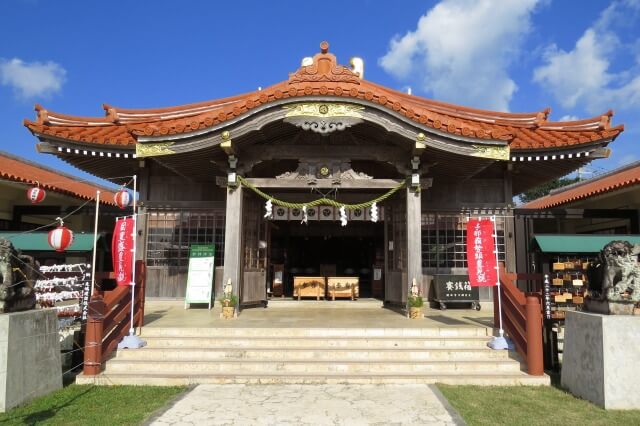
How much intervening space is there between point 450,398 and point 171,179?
9.28m

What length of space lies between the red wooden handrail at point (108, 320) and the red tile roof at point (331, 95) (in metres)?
3.51

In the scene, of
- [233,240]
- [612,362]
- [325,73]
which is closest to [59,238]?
[233,240]

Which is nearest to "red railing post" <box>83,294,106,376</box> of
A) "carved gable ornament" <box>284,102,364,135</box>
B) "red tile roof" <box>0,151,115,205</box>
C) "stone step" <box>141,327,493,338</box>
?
"stone step" <box>141,327,493,338</box>

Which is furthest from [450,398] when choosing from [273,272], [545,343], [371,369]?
[273,272]

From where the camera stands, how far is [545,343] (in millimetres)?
7082

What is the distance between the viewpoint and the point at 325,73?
31.1 ft

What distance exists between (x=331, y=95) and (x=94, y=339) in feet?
20.3

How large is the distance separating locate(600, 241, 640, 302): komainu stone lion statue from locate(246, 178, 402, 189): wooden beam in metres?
4.85

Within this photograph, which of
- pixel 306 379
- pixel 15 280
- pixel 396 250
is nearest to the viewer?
pixel 15 280

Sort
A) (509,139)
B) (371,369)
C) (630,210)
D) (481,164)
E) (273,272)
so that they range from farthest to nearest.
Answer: (273,272)
(630,210)
(481,164)
(509,139)
(371,369)

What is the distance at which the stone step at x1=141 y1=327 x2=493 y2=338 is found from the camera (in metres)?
7.55

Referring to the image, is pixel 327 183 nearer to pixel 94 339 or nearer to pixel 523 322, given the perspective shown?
pixel 523 322

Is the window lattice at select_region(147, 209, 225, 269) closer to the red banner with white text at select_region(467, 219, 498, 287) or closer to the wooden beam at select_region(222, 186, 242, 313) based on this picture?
the wooden beam at select_region(222, 186, 242, 313)

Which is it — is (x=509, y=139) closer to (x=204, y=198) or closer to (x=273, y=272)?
(x=204, y=198)
